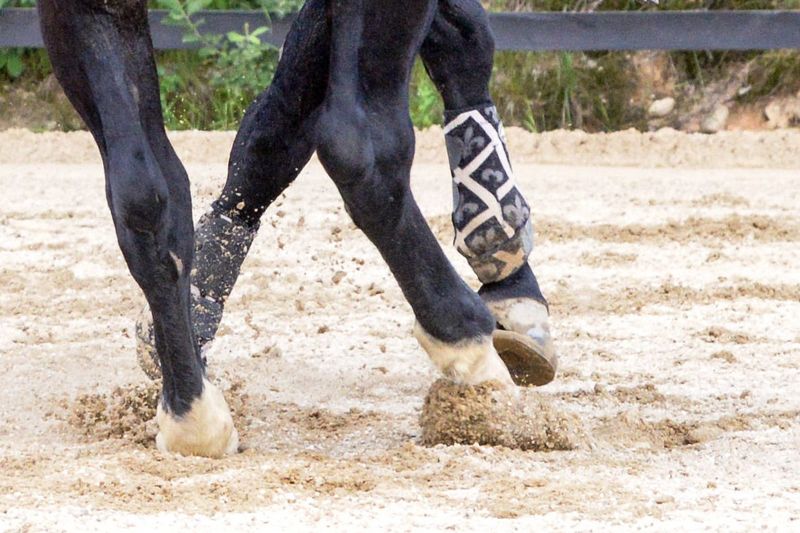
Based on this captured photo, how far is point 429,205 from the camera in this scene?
566 centimetres

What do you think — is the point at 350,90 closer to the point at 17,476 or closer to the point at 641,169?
the point at 17,476

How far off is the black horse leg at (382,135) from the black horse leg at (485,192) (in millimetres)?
384

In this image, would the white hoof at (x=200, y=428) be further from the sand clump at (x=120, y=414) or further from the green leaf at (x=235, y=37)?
the green leaf at (x=235, y=37)

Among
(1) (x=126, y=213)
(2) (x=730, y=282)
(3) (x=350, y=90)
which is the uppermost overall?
(3) (x=350, y=90)

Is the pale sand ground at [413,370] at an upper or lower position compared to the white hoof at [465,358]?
lower

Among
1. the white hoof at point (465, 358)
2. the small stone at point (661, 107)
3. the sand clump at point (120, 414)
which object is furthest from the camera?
the small stone at point (661, 107)

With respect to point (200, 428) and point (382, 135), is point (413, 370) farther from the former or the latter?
point (382, 135)

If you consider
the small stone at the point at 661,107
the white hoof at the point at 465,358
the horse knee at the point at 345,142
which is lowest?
the small stone at the point at 661,107

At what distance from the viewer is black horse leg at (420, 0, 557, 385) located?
107 inches

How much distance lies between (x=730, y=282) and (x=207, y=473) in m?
2.43

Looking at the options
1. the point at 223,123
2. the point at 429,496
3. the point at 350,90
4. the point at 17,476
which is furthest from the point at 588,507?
the point at 223,123

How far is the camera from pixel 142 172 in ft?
6.86

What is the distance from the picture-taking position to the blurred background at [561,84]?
26.3 ft

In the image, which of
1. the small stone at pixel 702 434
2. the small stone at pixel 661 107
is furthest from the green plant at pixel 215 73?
the small stone at pixel 702 434
